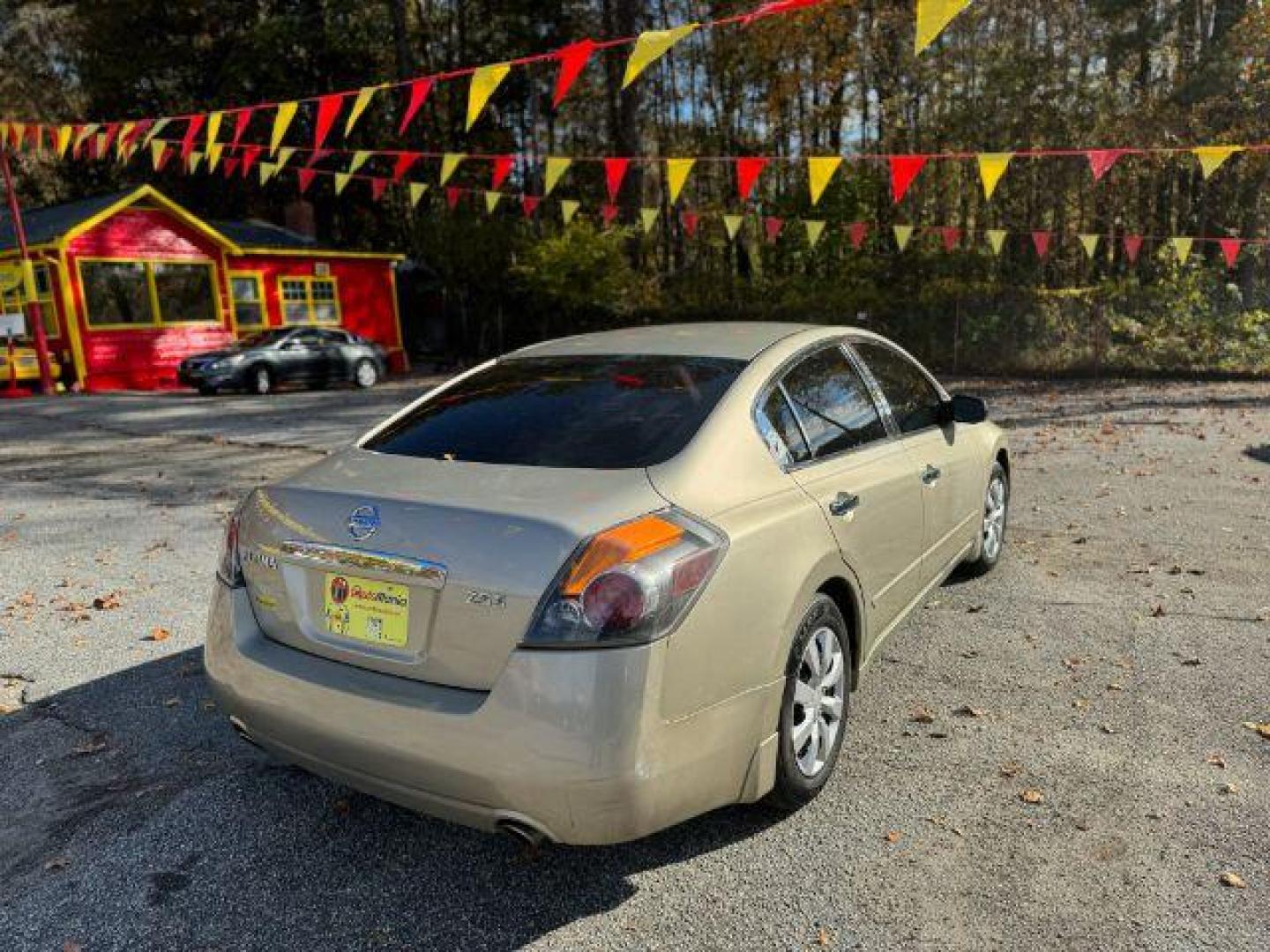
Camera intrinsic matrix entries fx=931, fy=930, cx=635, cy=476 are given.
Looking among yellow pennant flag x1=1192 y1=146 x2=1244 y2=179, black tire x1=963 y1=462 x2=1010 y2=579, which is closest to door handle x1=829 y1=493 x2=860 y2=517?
black tire x1=963 y1=462 x2=1010 y2=579

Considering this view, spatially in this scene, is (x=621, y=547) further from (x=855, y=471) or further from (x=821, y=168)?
(x=821, y=168)

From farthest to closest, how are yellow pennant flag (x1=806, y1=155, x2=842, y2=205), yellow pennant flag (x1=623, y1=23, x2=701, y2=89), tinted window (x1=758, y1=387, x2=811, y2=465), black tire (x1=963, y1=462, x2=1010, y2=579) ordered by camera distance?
yellow pennant flag (x1=806, y1=155, x2=842, y2=205) < yellow pennant flag (x1=623, y1=23, x2=701, y2=89) < black tire (x1=963, y1=462, x2=1010, y2=579) < tinted window (x1=758, y1=387, x2=811, y2=465)

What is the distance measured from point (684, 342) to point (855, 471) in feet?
2.74

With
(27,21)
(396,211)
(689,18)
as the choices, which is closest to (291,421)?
(689,18)

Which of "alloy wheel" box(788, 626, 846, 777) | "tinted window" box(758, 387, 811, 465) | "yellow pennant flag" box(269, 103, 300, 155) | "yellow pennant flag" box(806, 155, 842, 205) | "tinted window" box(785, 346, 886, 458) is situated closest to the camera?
"alloy wheel" box(788, 626, 846, 777)

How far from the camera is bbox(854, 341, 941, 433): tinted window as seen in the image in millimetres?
4004

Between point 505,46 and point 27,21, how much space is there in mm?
16977

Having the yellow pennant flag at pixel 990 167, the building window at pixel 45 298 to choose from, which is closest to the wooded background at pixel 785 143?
the yellow pennant flag at pixel 990 167

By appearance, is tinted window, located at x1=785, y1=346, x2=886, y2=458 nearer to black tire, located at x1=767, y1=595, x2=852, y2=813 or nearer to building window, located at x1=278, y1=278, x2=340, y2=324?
black tire, located at x1=767, y1=595, x2=852, y2=813

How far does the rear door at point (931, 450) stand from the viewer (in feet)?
13.0

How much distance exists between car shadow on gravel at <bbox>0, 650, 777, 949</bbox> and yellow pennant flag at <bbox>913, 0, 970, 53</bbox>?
483 cm

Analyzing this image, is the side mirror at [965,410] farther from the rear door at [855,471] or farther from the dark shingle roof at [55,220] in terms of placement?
the dark shingle roof at [55,220]

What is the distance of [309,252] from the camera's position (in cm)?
2408

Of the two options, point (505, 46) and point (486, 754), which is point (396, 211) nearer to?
point (505, 46)
